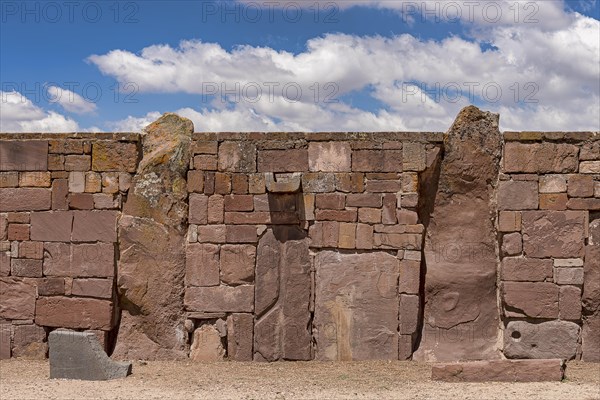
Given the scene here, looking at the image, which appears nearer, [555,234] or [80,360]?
[80,360]

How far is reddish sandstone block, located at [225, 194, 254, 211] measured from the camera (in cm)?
901

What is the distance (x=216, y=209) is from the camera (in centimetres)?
905

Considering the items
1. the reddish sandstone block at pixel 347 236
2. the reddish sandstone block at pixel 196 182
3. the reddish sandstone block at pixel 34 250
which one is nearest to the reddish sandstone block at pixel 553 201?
the reddish sandstone block at pixel 347 236

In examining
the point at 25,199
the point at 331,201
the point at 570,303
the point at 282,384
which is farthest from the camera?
the point at 25,199

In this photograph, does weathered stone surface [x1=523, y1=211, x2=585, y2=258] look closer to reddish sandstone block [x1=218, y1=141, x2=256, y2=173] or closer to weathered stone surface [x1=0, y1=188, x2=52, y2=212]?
reddish sandstone block [x1=218, y1=141, x2=256, y2=173]

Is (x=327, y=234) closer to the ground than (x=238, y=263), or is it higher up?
higher up

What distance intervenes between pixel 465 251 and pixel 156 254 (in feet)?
13.7

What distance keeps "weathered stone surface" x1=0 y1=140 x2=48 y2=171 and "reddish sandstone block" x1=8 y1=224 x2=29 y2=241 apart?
30.6 inches

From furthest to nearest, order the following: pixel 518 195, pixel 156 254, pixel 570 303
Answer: pixel 156 254, pixel 518 195, pixel 570 303

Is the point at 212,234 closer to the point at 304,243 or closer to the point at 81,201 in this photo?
the point at 304,243

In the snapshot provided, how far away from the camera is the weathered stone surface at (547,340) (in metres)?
8.74

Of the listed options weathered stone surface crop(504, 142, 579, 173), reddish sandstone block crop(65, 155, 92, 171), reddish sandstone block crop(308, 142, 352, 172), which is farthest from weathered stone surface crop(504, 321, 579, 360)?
reddish sandstone block crop(65, 155, 92, 171)

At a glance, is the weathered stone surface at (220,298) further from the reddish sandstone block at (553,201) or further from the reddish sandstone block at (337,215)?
the reddish sandstone block at (553,201)

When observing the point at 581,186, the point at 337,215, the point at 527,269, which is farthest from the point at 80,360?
the point at 581,186
